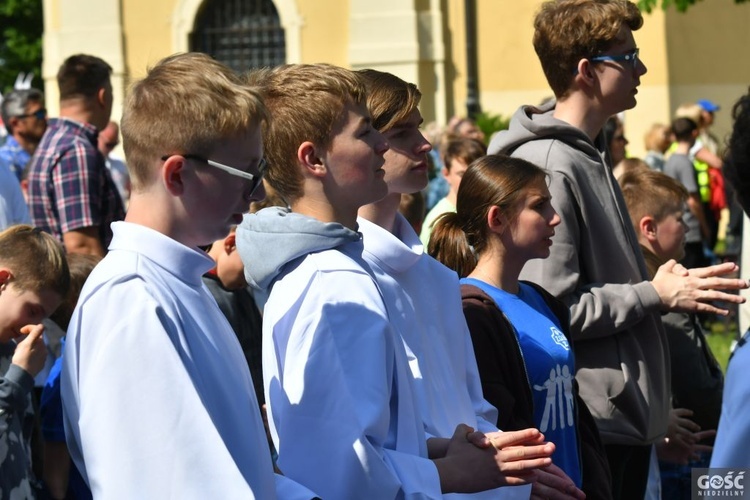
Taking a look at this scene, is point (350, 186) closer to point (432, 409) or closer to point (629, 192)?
point (432, 409)

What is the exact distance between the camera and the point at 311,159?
10.1 ft

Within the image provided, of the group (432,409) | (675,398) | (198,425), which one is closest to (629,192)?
(675,398)

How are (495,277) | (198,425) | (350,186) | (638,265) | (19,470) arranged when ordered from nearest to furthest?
1. (198,425)
2. (350,186)
3. (19,470)
4. (495,277)
5. (638,265)

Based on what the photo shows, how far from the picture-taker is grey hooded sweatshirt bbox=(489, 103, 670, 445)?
13.6 feet

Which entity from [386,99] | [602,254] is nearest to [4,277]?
[386,99]

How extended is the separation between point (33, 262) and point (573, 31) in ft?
6.51

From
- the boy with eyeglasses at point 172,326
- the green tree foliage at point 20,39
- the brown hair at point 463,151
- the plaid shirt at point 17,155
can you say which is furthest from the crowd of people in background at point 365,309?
the green tree foliage at point 20,39

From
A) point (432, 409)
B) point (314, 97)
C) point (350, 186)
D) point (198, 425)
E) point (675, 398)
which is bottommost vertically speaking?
point (675, 398)

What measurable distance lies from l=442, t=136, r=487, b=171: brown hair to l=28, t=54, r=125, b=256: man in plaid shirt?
7.43 feet

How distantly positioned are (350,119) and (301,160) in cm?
15

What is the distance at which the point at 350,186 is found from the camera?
305cm

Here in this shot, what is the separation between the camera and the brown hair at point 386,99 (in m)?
3.44

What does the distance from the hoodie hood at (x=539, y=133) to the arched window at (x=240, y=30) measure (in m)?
21.1

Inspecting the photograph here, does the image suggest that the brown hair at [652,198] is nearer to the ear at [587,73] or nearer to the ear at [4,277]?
the ear at [587,73]
